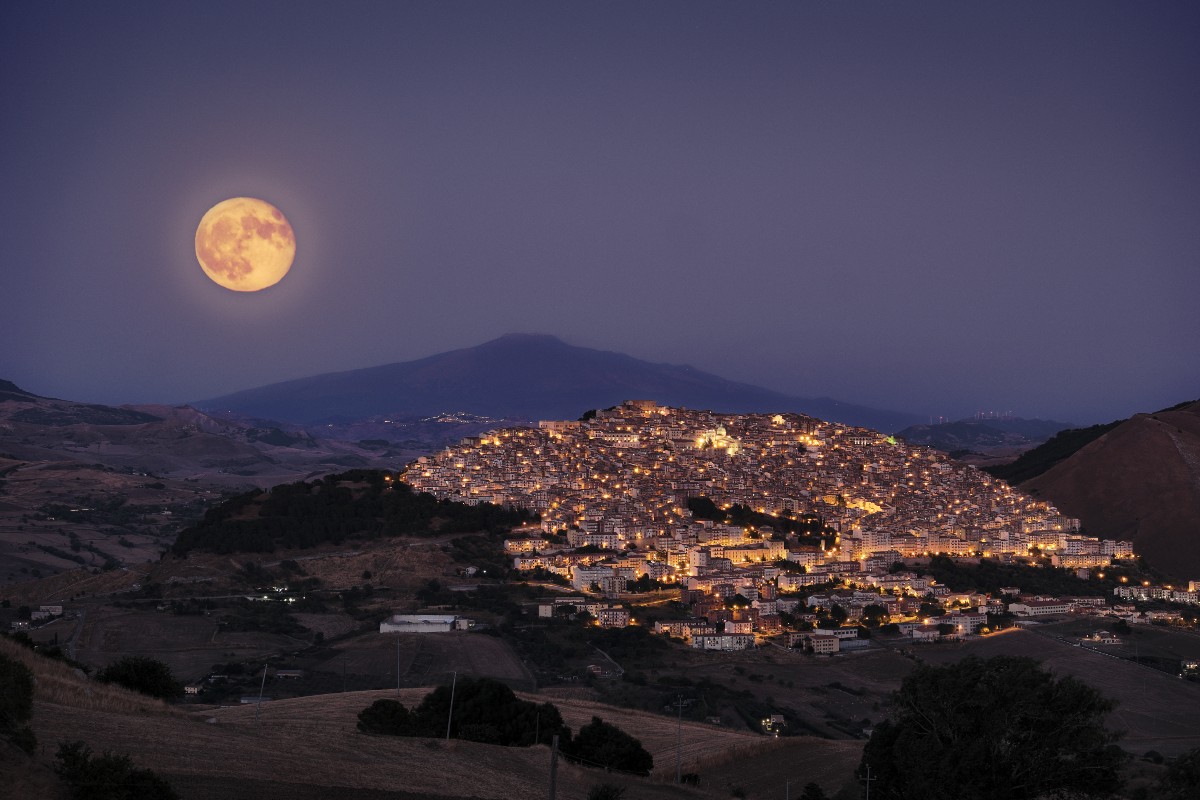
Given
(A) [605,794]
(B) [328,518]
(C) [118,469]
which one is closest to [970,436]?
(C) [118,469]

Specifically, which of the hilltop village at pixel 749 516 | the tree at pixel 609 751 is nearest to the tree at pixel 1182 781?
the tree at pixel 609 751

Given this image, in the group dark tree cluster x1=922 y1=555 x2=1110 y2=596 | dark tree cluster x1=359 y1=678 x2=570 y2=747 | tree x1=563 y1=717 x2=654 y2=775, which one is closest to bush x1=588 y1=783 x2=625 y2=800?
tree x1=563 y1=717 x2=654 y2=775

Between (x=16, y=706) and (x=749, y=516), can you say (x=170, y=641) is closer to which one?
(x=16, y=706)

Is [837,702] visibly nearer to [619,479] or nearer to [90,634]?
[90,634]

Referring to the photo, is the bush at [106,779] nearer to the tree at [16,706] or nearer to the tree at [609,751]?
the tree at [16,706]

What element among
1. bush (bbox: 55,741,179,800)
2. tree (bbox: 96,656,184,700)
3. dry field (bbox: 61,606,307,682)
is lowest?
dry field (bbox: 61,606,307,682)

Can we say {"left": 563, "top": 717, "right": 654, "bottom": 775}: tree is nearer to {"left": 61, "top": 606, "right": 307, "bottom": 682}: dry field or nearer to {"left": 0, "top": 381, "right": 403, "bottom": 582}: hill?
{"left": 61, "top": 606, "right": 307, "bottom": 682}: dry field

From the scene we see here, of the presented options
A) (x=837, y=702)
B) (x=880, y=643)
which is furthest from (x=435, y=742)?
(x=880, y=643)
